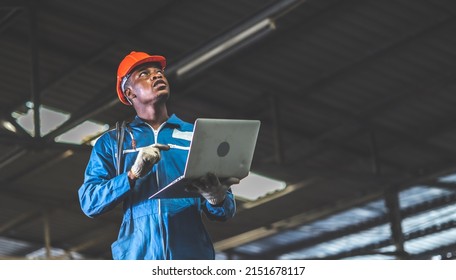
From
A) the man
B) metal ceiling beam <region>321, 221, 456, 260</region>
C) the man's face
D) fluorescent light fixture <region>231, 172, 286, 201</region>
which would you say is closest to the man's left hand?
the man

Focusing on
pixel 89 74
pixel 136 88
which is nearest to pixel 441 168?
pixel 89 74

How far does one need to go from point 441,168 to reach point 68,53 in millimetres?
8349

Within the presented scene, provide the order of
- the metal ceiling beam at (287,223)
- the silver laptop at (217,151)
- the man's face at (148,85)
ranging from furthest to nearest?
1. the metal ceiling beam at (287,223)
2. the man's face at (148,85)
3. the silver laptop at (217,151)

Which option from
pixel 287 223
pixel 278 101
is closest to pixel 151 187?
pixel 278 101

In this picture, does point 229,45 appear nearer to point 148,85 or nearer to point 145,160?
point 148,85

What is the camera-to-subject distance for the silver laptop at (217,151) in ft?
14.5

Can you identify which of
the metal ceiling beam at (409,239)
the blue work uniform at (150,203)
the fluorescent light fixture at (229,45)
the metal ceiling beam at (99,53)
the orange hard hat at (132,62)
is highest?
the metal ceiling beam at (99,53)

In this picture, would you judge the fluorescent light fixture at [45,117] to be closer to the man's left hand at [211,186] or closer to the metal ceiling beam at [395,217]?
the metal ceiling beam at [395,217]

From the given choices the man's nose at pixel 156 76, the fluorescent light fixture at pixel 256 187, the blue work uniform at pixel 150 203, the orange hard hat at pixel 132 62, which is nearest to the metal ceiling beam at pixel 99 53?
the fluorescent light fixture at pixel 256 187

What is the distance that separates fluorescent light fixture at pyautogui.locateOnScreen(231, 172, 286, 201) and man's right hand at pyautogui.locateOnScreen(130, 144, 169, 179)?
14.6m

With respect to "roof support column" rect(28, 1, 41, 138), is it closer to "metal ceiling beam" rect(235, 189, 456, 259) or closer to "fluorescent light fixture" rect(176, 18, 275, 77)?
"fluorescent light fixture" rect(176, 18, 275, 77)

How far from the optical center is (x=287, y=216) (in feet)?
72.2

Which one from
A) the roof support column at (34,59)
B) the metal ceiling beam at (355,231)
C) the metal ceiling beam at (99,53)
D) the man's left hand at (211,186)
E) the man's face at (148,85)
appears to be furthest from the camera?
the metal ceiling beam at (355,231)

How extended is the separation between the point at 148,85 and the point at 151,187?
585 millimetres
